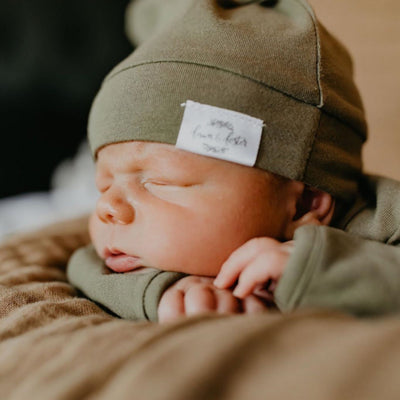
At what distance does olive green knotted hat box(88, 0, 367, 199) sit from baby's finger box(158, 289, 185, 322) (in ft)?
0.72

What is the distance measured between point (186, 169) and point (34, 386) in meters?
0.39

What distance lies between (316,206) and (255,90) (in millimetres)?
220

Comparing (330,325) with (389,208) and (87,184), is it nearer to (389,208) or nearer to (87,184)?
(389,208)

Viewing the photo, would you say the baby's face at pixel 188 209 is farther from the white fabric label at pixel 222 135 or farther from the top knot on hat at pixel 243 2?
the top knot on hat at pixel 243 2

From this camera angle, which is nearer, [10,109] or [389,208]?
[389,208]

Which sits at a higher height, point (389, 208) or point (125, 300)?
point (389, 208)

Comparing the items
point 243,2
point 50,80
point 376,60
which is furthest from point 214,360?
point 50,80

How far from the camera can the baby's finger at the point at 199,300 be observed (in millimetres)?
619

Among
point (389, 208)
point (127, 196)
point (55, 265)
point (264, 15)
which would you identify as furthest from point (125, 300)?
point (264, 15)

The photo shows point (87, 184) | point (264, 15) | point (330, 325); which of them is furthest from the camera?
point (87, 184)

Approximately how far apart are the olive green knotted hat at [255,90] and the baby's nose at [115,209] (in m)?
0.09

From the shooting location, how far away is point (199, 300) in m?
0.63

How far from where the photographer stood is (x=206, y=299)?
2.08 feet

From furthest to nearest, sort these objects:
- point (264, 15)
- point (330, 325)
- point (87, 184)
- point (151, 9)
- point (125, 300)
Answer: point (87, 184)
point (151, 9)
point (264, 15)
point (125, 300)
point (330, 325)
